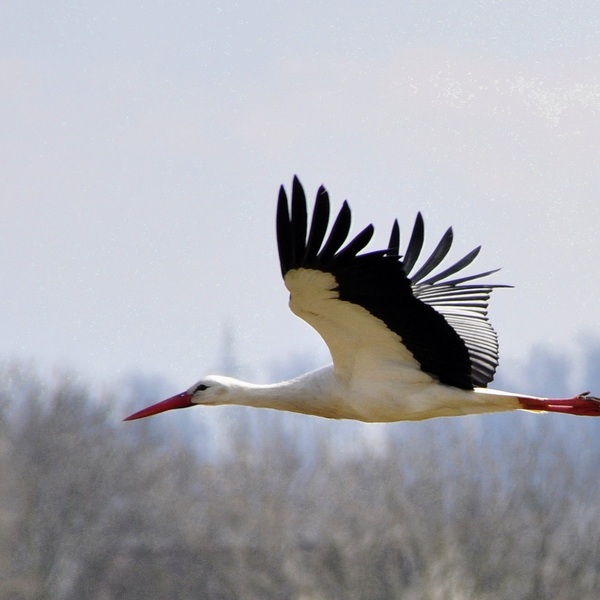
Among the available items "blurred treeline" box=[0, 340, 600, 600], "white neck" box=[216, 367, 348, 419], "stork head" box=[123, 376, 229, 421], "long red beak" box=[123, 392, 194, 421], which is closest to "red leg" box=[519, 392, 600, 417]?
"white neck" box=[216, 367, 348, 419]

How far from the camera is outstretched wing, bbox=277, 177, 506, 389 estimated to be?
9.55 m

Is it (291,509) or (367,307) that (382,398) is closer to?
(367,307)

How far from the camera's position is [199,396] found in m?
11.8

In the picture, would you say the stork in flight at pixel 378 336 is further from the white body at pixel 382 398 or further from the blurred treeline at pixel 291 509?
the blurred treeline at pixel 291 509

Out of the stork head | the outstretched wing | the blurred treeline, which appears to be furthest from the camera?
the blurred treeline

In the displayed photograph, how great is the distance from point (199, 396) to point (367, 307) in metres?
1.86

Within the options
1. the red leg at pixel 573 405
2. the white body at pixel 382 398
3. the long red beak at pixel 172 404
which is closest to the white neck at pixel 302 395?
the white body at pixel 382 398

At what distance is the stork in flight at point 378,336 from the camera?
9.68 meters

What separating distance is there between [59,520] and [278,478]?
5.68 metres

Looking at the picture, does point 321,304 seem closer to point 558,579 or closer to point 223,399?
point 223,399

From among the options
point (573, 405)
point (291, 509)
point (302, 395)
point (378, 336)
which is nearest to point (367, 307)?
point (378, 336)

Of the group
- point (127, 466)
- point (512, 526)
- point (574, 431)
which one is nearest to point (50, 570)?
point (127, 466)

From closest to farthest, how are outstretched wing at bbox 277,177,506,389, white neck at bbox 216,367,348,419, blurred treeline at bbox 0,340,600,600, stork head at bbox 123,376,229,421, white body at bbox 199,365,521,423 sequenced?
outstretched wing at bbox 277,177,506,389, white body at bbox 199,365,521,423, white neck at bbox 216,367,348,419, stork head at bbox 123,376,229,421, blurred treeline at bbox 0,340,600,600

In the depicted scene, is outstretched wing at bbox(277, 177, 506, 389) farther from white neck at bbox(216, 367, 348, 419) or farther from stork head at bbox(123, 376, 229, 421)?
stork head at bbox(123, 376, 229, 421)
